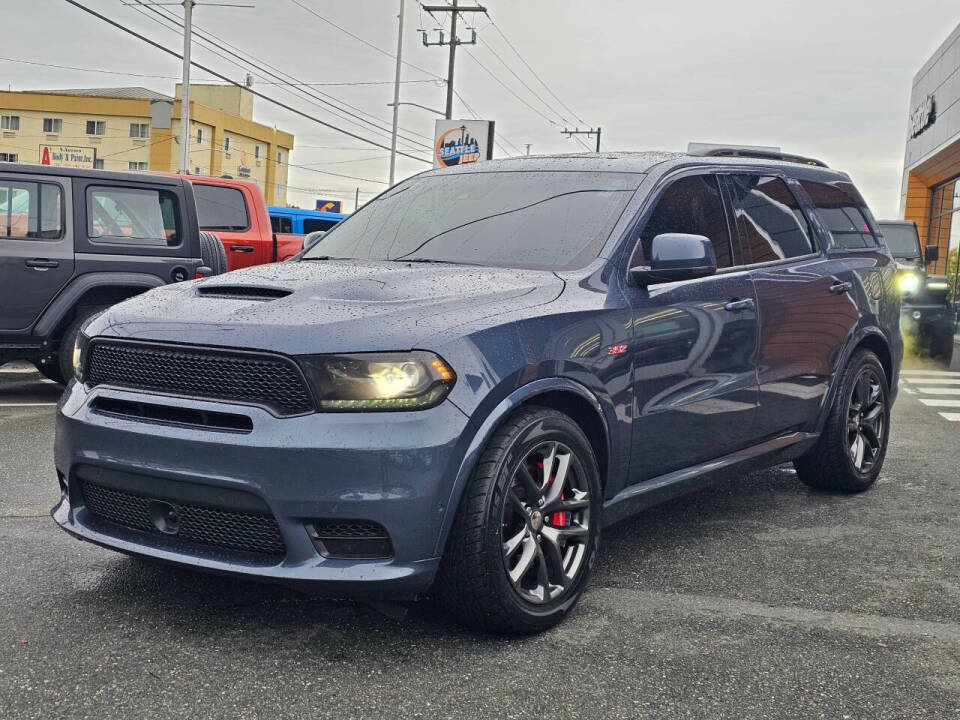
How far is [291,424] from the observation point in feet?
10.6

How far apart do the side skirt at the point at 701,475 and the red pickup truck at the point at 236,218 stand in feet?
28.8

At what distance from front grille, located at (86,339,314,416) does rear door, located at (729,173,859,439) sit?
2431 millimetres

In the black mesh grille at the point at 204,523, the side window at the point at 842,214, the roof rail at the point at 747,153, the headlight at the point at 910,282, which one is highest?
the roof rail at the point at 747,153

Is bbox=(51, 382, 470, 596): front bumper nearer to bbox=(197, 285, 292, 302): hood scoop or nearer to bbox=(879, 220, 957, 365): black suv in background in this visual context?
bbox=(197, 285, 292, 302): hood scoop

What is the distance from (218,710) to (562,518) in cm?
132

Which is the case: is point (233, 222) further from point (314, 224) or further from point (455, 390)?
point (455, 390)

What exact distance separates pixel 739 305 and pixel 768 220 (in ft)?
2.44

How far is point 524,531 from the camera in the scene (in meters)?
3.62

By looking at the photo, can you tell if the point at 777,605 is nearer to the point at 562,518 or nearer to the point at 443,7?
the point at 562,518

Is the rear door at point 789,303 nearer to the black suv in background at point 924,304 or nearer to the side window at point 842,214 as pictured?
the side window at point 842,214

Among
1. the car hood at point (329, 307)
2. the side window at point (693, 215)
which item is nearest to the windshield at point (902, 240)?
the side window at point (693, 215)

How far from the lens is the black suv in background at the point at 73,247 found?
884 cm

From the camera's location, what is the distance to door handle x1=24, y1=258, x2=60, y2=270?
29.1 feet

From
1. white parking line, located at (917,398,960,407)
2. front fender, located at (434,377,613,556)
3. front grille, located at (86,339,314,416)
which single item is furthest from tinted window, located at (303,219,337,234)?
front fender, located at (434,377,613,556)
